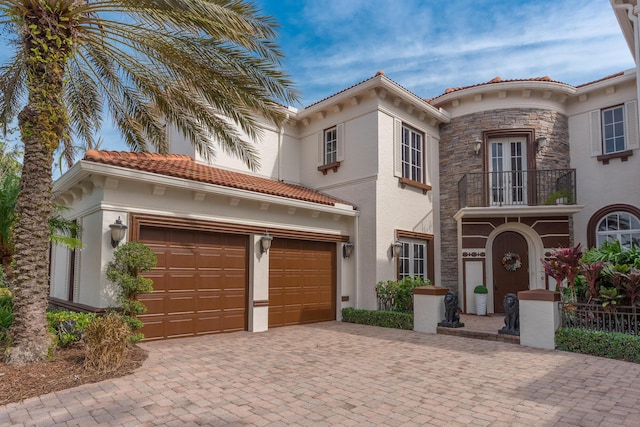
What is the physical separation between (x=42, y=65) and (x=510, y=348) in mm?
9128

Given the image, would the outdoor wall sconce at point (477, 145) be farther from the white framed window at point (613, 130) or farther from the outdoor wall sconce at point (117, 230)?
the outdoor wall sconce at point (117, 230)

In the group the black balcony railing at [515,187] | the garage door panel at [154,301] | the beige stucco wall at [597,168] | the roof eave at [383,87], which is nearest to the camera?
the garage door panel at [154,301]

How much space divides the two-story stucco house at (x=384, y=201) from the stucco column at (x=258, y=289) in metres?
0.04

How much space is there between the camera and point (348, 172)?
12.5 meters

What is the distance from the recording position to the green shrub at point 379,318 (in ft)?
33.8

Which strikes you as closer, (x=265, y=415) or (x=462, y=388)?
(x=265, y=415)

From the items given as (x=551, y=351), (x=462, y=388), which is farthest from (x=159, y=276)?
(x=551, y=351)

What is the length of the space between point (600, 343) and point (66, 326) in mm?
8970

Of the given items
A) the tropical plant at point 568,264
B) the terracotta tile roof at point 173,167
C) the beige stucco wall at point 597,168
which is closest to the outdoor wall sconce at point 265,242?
the terracotta tile roof at point 173,167

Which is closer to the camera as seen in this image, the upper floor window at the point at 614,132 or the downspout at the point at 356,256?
the downspout at the point at 356,256

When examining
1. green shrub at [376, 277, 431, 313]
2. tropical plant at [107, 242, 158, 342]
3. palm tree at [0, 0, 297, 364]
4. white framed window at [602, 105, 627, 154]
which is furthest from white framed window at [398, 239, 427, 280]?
tropical plant at [107, 242, 158, 342]

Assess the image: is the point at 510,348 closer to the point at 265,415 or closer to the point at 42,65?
the point at 265,415

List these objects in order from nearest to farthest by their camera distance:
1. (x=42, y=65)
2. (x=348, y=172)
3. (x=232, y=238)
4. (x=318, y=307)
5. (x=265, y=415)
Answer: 1. (x=265, y=415)
2. (x=42, y=65)
3. (x=232, y=238)
4. (x=318, y=307)
5. (x=348, y=172)

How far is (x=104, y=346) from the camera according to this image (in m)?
5.79
